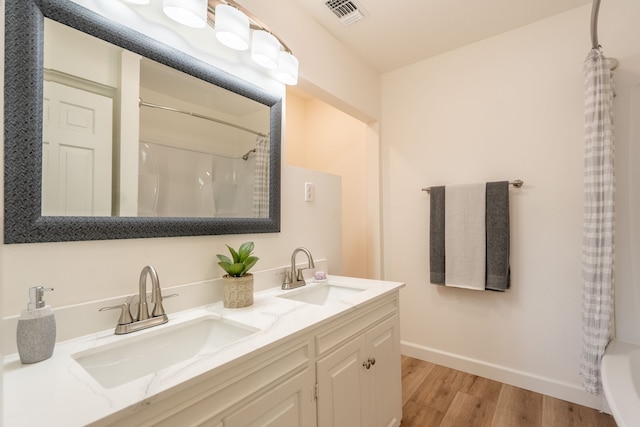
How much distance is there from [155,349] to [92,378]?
0.31 m

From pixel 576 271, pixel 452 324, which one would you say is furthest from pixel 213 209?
pixel 576 271

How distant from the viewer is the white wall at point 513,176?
5.94 feet

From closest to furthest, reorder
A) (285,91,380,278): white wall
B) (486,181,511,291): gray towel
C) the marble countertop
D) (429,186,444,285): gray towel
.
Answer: the marble countertop, (486,181,511,291): gray towel, (429,186,444,285): gray towel, (285,91,380,278): white wall

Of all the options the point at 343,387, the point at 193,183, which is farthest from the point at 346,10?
the point at 343,387

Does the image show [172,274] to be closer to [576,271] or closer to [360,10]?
[360,10]

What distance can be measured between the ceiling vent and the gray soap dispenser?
1.92 metres

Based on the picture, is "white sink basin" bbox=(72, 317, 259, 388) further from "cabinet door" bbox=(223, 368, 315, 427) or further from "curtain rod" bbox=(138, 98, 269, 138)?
"curtain rod" bbox=(138, 98, 269, 138)

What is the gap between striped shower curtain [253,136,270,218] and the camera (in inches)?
60.1

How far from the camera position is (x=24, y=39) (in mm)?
850

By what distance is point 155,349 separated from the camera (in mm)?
979

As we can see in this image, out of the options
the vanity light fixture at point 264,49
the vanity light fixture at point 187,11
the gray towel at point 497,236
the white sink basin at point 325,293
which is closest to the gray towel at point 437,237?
the gray towel at point 497,236

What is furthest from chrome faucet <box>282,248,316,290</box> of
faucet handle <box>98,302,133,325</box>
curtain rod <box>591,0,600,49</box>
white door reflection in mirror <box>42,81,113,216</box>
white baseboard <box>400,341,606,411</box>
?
curtain rod <box>591,0,600,49</box>

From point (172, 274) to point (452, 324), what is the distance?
1983 millimetres

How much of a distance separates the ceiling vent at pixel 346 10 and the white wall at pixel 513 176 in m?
0.78
